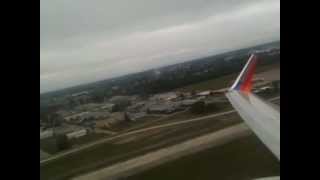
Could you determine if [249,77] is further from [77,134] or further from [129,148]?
[77,134]

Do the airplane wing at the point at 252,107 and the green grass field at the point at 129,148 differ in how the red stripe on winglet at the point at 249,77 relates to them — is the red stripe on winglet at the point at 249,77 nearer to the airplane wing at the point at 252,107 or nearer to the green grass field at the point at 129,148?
the airplane wing at the point at 252,107

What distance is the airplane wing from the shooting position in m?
1.25

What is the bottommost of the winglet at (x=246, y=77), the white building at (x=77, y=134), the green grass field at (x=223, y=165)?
the green grass field at (x=223, y=165)

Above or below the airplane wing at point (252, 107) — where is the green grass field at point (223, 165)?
below

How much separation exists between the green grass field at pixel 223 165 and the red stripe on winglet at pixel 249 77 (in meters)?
0.20

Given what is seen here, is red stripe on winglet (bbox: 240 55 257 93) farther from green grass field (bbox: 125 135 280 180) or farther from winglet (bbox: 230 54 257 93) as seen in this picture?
green grass field (bbox: 125 135 280 180)

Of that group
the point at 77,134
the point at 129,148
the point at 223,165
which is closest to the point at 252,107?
the point at 223,165

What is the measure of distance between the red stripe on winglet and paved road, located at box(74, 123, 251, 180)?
151 millimetres

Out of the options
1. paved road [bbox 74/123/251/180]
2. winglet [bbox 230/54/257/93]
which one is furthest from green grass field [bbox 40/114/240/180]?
winglet [bbox 230/54/257/93]

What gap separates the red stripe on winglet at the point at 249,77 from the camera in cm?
128

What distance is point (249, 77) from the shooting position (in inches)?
54.3

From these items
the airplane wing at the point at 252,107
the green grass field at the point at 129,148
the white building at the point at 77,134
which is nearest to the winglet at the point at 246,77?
the airplane wing at the point at 252,107
